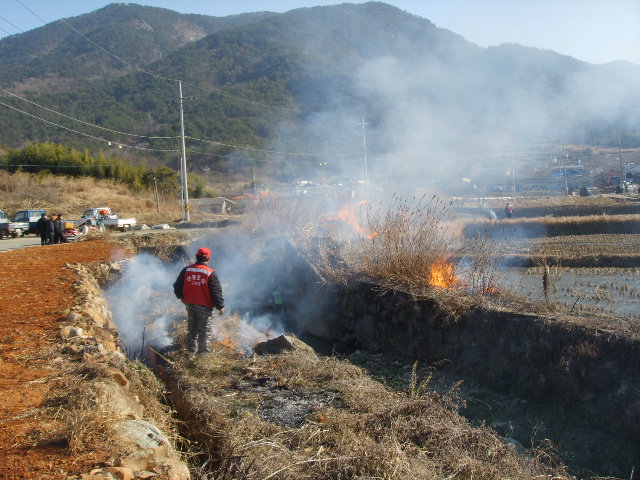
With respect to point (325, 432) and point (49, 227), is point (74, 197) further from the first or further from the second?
point (325, 432)

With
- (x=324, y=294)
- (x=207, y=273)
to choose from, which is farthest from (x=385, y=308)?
(x=207, y=273)

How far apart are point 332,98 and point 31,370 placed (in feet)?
157

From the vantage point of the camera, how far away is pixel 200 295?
7.37 m

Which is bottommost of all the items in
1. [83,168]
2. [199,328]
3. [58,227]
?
[199,328]

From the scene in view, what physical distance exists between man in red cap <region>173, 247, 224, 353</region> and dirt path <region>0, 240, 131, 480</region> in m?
1.70

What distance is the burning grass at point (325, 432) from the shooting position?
4.26 meters

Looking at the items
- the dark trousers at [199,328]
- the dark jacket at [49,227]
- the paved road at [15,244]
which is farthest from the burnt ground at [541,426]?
the paved road at [15,244]

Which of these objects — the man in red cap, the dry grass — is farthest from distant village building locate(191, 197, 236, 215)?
the man in red cap

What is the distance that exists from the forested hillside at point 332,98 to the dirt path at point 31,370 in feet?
72.9

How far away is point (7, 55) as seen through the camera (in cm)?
11894

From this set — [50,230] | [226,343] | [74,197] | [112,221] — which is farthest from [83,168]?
[226,343]

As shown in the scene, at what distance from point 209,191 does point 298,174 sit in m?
10.7

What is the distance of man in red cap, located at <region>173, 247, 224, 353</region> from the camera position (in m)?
7.32

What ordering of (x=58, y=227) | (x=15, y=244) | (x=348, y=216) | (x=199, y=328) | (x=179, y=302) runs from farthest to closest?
(x=15, y=244) → (x=58, y=227) → (x=348, y=216) → (x=179, y=302) → (x=199, y=328)
